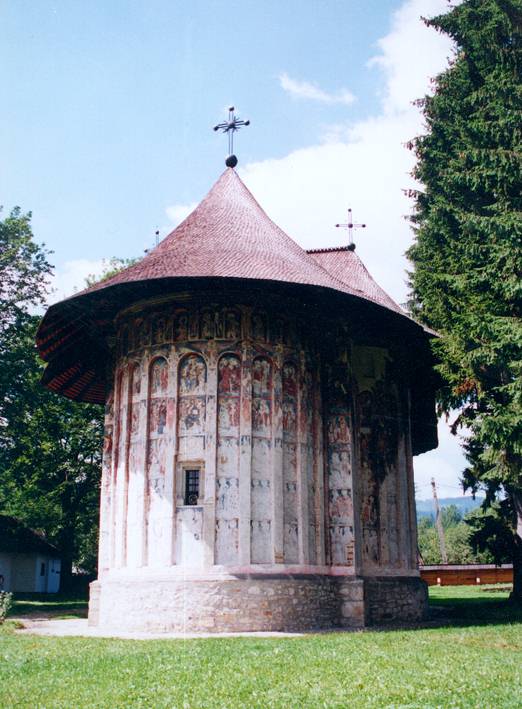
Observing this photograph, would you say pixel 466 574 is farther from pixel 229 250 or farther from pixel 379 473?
pixel 229 250

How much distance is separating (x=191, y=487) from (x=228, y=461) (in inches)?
37.0

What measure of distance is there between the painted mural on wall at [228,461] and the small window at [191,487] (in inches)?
21.2

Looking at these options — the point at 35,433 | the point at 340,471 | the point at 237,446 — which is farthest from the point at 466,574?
the point at 237,446

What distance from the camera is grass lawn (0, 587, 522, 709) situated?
779 cm

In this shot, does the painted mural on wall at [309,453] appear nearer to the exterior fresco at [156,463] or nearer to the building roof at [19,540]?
the exterior fresco at [156,463]

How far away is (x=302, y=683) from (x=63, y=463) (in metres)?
27.9

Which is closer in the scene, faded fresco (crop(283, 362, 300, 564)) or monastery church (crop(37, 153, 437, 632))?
monastery church (crop(37, 153, 437, 632))

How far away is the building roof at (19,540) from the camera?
40.3 metres

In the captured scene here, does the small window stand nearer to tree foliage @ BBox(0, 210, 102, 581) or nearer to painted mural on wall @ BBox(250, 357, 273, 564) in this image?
painted mural on wall @ BBox(250, 357, 273, 564)

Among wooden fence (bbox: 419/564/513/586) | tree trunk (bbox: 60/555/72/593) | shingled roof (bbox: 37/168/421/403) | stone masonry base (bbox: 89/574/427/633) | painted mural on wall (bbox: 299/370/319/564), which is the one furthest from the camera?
wooden fence (bbox: 419/564/513/586)

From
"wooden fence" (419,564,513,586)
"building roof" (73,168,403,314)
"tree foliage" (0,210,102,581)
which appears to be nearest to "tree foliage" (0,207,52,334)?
"tree foliage" (0,210,102,581)

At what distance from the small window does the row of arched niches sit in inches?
0.8

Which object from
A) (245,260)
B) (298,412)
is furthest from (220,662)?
(245,260)

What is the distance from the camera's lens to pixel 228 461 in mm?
15773
